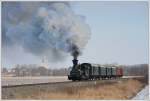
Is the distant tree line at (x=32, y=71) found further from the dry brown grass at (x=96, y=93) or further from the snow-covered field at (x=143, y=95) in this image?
the snow-covered field at (x=143, y=95)

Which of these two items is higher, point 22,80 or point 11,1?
point 11,1

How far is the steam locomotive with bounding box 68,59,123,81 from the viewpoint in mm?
8047

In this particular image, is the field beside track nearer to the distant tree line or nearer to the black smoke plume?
the distant tree line

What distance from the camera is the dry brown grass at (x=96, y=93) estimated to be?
7.95 m

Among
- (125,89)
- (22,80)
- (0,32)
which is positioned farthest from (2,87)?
(125,89)

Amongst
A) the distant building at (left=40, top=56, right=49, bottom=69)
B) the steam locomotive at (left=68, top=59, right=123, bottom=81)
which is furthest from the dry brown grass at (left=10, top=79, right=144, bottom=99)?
the distant building at (left=40, top=56, right=49, bottom=69)

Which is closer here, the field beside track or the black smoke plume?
the field beside track

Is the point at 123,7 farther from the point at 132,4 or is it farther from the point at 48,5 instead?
the point at 48,5

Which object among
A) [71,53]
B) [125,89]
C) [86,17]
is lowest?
[125,89]

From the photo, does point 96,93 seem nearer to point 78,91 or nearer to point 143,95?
point 78,91

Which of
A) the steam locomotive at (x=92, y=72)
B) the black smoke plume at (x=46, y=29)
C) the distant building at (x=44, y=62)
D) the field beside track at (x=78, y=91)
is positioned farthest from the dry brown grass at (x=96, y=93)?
the black smoke plume at (x=46, y=29)

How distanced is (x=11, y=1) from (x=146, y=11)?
2.16 m

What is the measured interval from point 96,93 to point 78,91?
292 mm

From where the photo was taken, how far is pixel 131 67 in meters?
7.98
